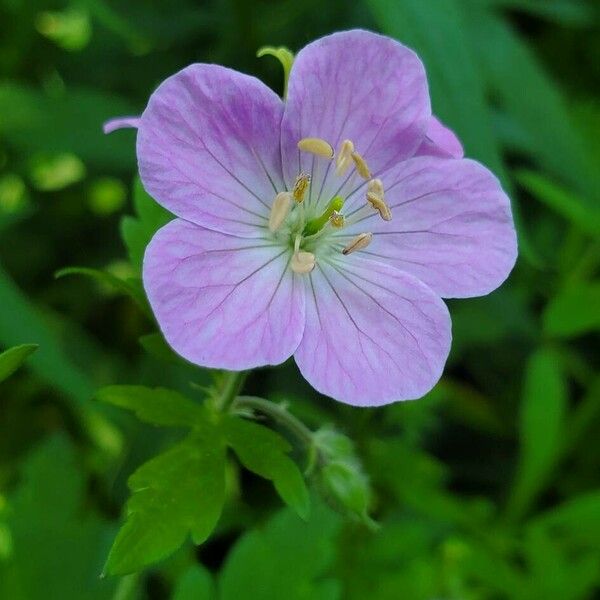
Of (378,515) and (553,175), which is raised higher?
(553,175)

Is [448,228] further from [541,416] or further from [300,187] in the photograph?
[541,416]

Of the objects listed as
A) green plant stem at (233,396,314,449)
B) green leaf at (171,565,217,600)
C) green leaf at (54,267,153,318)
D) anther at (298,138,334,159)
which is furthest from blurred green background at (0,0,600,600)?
anther at (298,138,334,159)

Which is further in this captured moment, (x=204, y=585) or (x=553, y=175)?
(x=553, y=175)

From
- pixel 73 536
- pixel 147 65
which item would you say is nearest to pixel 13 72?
pixel 147 65

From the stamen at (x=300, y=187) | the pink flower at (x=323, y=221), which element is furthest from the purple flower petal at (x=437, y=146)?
the stamen at (x=300, y=187)

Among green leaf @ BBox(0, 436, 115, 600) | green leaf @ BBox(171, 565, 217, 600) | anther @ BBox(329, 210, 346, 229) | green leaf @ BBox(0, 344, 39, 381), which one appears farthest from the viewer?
green leaf @ BBox(0, 436, 115, 600)

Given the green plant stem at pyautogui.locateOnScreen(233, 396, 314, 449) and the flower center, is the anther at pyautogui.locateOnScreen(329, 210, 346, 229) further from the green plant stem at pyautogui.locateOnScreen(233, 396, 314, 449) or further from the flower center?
the green plant stem at pyautogui.locateOnScreen(233, 396, 314, 449)

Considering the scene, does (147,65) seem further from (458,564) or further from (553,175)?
(458,564)
